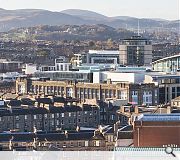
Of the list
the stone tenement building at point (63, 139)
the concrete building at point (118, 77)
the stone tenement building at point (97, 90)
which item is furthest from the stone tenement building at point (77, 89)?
the stone tenement building at point (63, 139)

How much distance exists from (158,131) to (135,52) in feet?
67.9

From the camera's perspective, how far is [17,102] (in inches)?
594

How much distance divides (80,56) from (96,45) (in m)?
14.3

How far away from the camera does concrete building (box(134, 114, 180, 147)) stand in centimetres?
597

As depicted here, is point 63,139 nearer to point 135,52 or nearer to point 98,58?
point 135,52

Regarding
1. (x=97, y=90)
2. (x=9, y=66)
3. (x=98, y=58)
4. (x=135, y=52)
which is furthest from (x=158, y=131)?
(x=9, y=66)

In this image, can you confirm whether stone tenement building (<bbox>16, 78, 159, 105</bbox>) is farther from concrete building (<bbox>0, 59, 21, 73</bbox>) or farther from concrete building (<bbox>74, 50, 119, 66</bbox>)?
concrete building (<bbox>0, 59, 21, 73</bbox>)

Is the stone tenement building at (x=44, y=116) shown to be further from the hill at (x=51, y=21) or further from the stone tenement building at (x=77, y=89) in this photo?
the hill at (x=51, y=21)

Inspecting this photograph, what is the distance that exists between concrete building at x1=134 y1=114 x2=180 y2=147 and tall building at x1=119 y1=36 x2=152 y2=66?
19724 mm

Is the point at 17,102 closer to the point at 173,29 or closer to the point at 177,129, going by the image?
the point at 177,129

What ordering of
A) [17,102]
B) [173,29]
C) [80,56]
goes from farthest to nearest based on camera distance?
1. [173,29]
2. [80,56]
3. [17,102]

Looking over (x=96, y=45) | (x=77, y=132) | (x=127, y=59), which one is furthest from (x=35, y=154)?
(x=96, y=45)

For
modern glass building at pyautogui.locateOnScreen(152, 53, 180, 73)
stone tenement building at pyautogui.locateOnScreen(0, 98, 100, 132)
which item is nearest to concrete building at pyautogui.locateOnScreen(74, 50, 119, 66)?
modern glass building at pyautogui.locateOnScreen(152, 53, 180, 73)

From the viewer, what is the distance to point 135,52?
26734 mm
